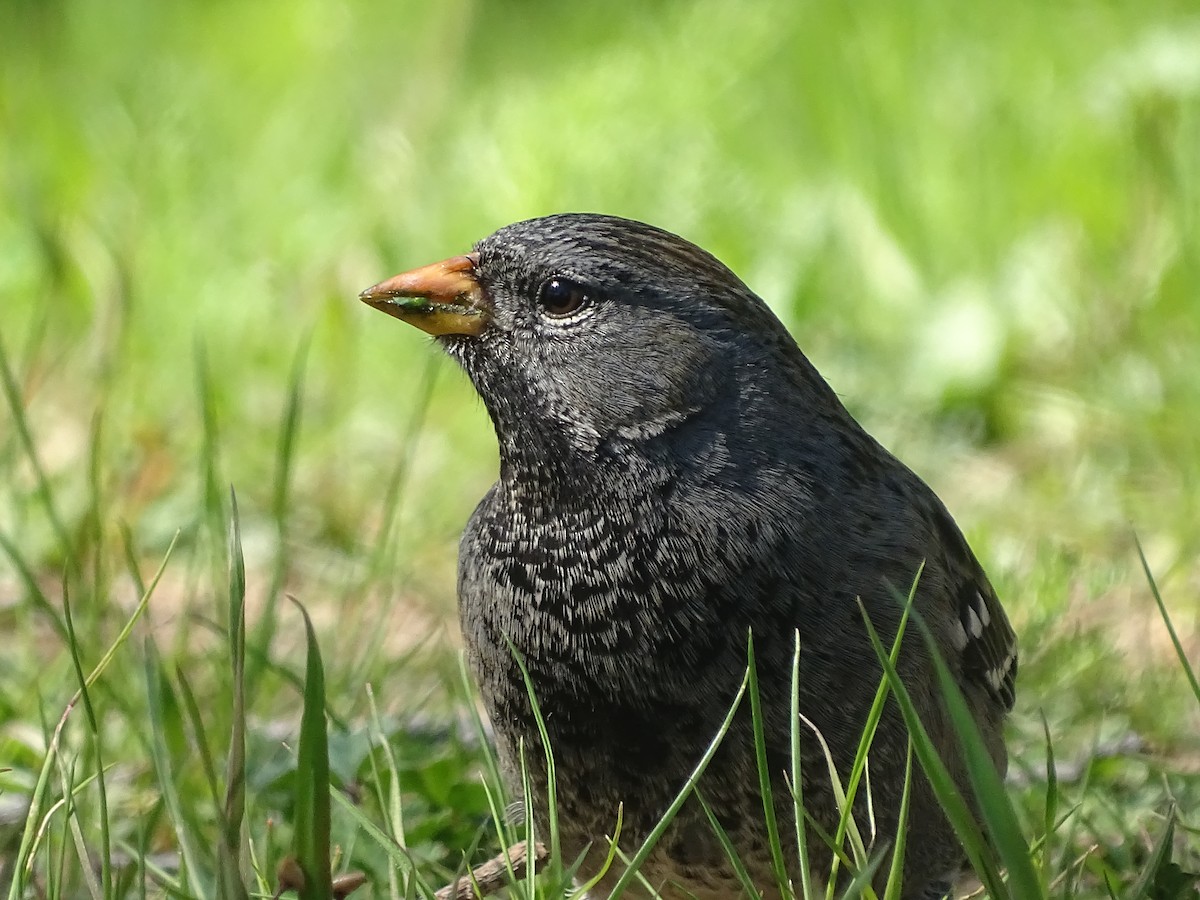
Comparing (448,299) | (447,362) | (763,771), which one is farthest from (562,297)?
(447,362)

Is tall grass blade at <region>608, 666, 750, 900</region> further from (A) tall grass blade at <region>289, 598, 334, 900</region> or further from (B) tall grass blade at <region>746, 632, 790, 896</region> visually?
(A) tall grass blade at <region>289, 598, 334, 900</region>

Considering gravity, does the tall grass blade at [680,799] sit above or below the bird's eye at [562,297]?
below

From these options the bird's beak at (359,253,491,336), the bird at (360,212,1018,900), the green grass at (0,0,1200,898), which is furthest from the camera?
the green grass at (0,0,1200,898)

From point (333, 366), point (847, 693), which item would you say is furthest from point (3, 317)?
point (847, 693)

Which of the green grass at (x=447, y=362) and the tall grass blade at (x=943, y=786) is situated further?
the green grass at (x=447, y=362)

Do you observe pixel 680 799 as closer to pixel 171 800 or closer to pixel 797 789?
pixel 797 789

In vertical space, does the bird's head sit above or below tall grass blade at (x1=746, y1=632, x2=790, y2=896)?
above

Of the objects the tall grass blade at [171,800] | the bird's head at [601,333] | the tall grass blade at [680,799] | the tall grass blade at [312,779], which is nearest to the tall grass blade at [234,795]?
the tall grass blade at [312,779]

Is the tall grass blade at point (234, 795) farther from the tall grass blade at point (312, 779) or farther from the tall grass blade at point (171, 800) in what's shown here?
the tall grass blade at point (171, 800)

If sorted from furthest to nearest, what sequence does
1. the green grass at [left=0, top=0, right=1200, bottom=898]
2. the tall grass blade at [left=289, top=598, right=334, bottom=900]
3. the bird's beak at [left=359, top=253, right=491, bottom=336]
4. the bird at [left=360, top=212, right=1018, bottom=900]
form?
1. the green grass at [left=0, top=0, right=1200, bottom=898]
2. the bird's beak at [left=359, top=253, right=491, bottom=336]
3. the bird at [left=360, top=212, right=1018, bottom=900]
4. the tall grass blade at [left=289, top=598, right=334, bottom=900]

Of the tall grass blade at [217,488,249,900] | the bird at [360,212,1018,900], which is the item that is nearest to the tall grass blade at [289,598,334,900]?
the tall grass blade at [217,488,249,900]
